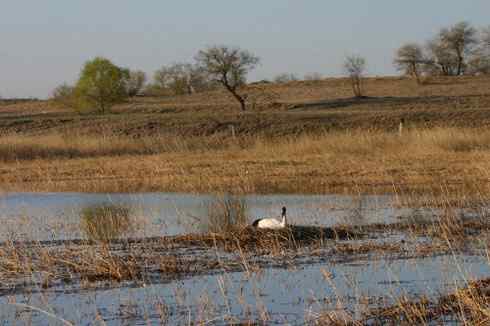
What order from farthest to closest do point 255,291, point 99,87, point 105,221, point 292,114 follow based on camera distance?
1. point 99,87
2. point 292,114
3. point 105,221
4. point 255,291

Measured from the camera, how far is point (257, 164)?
83.1ft

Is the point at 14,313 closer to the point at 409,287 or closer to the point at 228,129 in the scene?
the point at 409,287

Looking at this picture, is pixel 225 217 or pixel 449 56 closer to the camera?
pixel 225 217

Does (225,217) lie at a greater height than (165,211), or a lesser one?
greater

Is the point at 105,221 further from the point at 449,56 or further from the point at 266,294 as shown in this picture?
the point at 449,56

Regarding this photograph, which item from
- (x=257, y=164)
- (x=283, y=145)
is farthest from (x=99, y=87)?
(x=257, y=164)

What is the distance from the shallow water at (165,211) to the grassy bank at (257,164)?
1.57 metres

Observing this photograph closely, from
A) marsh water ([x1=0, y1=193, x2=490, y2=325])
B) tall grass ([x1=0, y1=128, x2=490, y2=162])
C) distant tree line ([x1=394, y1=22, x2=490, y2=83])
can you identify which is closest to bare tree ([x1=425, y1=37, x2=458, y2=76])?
distant tree line ([x1=394, y1=22, x2=490, y2=83])

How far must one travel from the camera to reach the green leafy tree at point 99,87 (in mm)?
65188

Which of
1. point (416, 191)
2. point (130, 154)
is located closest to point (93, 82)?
point (130, 154)

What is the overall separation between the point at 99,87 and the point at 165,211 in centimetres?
5061

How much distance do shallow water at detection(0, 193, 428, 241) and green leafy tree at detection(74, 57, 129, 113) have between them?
148 ft

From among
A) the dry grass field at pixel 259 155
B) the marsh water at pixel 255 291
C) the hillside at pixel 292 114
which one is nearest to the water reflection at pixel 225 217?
the marsh water at pixel 255 291

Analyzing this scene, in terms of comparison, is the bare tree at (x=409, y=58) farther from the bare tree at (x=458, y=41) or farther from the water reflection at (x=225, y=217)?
the water reflection at (x=225, y=217)
